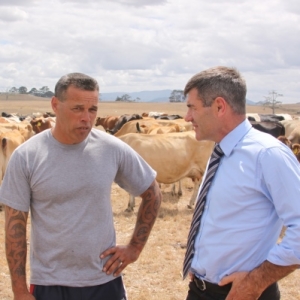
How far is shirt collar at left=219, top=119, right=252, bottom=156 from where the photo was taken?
8.57ft

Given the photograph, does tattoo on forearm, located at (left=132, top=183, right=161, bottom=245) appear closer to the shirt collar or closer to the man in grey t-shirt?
the man in grey t-shirt

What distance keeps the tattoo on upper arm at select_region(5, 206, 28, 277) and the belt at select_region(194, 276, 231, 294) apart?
39.9 inches

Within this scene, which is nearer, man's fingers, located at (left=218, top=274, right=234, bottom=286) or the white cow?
man's fingers, located at (left=218, top=274, right=234, bottom=286)

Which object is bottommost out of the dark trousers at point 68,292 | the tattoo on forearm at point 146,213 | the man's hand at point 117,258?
the dark trousers at point 68,292

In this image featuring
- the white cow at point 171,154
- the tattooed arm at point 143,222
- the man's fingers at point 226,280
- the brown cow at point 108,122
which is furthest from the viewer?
the brown cow at point 108,122

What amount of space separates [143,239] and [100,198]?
0.53 meters

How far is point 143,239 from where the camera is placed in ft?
10.7

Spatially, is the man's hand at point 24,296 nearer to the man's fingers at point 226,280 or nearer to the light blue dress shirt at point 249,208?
the light blue dress shirt at point 249,208

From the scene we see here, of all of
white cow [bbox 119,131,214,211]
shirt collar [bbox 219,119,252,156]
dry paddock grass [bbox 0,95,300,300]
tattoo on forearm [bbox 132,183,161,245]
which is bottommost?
dry paddock grass [bbox 0,95,300,300]

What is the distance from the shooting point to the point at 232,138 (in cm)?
262

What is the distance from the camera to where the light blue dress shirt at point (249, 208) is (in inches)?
91.7

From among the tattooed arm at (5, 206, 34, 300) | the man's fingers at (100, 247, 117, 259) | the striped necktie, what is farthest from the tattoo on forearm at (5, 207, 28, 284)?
the striped necktie

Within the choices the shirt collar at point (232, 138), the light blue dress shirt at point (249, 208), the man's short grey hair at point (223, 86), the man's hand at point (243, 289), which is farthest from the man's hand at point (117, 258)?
the man's short grey hair at point (223, 86)

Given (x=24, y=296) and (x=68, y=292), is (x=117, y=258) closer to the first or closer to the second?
(x=68, y=292)
